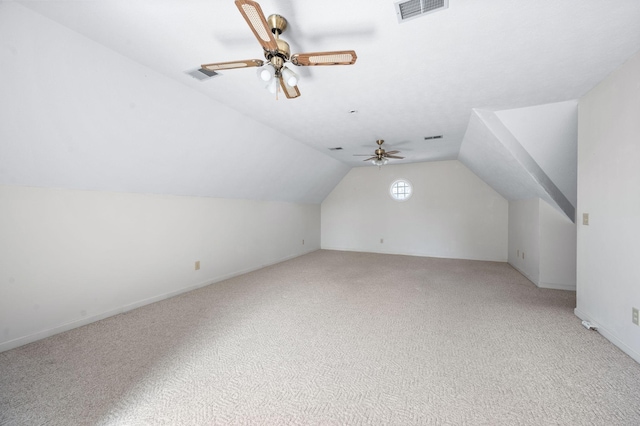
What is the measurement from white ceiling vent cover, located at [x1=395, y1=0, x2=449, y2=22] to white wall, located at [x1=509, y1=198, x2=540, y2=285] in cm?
384

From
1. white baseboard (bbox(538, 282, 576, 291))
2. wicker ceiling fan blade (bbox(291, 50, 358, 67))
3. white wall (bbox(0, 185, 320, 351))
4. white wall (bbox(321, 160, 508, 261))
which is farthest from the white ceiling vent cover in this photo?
white wall (bbox(321, 160, 508, 261))

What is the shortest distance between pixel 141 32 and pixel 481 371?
3.37 m

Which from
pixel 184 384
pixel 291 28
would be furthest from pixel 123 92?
pixel 184 384

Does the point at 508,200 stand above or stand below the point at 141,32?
below

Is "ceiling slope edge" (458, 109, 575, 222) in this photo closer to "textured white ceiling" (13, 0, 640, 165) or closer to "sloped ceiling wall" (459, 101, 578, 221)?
"sloped ceiling wall" (459, 101, 578, 221)

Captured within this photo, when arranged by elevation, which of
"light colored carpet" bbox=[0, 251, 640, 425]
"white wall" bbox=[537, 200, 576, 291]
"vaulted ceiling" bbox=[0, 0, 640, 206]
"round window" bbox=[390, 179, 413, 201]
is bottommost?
"light colored carpet" bbox=[0, 251, 640, 425]

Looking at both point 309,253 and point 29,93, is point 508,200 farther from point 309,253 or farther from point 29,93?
point 29,93

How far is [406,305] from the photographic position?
3.23 meters

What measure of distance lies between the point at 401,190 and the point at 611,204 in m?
4.74

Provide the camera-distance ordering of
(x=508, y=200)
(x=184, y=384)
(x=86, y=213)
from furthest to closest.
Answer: (x=508, y=200) < (x=86, y=213) < (x=184, y=384)

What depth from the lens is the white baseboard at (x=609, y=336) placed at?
2.02 meters

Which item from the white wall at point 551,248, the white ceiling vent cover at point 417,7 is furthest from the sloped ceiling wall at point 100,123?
the white wall at point 551,248

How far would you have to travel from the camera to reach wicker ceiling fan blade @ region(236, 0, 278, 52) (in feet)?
4.11

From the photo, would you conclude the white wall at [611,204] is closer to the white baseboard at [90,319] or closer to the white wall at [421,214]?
the white wall at [421,214]
